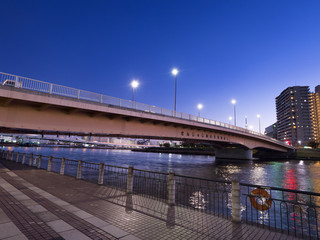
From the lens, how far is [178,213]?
276 inches

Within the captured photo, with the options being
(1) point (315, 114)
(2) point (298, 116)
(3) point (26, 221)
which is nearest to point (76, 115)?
(3) point (26, 221)

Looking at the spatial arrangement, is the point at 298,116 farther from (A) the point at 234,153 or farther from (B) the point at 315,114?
(A) the point at 234,153

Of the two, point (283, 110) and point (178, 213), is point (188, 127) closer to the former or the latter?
point (178, 213)

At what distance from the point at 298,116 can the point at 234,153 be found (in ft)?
434

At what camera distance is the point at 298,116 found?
158 meters

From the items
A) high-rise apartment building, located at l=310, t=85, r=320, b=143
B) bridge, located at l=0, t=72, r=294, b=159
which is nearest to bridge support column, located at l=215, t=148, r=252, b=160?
bridge, located at l=0, t=72, r=294, b=159

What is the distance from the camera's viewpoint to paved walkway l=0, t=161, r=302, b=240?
199 inches

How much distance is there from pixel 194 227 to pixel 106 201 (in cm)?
419

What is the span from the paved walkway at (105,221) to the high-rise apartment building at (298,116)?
6996 inches

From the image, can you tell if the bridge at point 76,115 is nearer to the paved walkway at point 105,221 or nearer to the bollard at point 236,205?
the paved walkway at point 105,221

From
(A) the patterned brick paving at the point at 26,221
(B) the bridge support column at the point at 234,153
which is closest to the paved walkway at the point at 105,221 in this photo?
(A) the patterned brick paving at the point at 26,221

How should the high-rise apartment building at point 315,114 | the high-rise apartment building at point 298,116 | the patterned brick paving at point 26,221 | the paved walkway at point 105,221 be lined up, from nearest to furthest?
the patterned brick paving at point 26,221 < the paved walkway at point 105,221 < the high-rise apartment building at point 315,114 < the high-rise apartment building at point 298,116

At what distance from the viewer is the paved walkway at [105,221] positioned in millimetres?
5066

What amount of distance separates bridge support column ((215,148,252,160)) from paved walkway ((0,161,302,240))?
59.7 m
